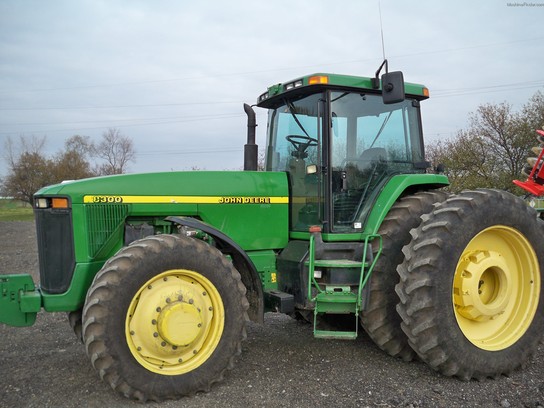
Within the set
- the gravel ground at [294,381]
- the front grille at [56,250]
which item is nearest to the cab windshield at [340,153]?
the gravel ground at [294,381]

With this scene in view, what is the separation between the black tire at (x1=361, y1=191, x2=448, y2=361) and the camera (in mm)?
4219

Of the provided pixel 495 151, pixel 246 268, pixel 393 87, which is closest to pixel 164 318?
pixel 246 268

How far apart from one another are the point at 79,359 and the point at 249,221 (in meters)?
1.98

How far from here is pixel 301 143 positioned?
4.64 metres

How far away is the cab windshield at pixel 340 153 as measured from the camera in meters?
4.39

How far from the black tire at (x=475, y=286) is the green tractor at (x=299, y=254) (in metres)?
0.01

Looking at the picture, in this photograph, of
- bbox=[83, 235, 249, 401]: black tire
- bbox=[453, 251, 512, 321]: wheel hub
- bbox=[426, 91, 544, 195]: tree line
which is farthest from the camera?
bbox=[426, 91, 544, 195]: tree line

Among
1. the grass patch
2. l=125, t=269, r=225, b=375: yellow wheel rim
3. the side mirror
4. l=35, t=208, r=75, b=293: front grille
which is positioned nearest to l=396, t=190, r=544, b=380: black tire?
the side mirror

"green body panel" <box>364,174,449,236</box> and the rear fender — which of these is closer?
the rear fender

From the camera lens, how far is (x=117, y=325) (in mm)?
3436

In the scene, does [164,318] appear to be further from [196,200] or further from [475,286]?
[475,286]

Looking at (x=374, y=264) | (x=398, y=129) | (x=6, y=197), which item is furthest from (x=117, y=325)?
(x=6, y=197)

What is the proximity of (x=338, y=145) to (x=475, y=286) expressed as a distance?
1659 mm

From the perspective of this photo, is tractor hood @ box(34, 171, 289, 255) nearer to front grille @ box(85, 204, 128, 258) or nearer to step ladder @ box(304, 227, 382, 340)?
front grille @ box(85, 204, 128, 258)
